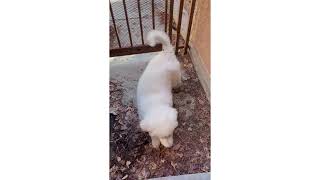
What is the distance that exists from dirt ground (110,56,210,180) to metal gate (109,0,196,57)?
0.75 ft

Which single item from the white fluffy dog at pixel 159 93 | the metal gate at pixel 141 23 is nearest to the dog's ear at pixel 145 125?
the white fluffy dog at pixel 159 93

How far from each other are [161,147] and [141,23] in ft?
1.63

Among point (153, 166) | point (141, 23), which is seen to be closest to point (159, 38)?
point (141, 23)

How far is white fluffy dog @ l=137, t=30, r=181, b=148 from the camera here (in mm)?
1057

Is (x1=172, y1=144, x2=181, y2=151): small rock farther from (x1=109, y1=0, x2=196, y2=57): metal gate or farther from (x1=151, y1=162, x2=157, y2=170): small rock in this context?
(x1=109, y1=0, x2=196, y2=57): metal gate

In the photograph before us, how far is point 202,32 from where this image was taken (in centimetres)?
123

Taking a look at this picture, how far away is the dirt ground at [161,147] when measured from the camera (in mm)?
1009

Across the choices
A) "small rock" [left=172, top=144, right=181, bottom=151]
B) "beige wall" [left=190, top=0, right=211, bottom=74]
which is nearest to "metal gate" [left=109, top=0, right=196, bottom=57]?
"beige wall" [left=190, top=0, right=211, bottom=74]

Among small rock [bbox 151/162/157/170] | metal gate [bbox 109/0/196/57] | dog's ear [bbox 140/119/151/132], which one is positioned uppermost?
metal gate [bbox 109/0/196/57]

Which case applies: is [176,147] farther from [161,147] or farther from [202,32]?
[202,32]

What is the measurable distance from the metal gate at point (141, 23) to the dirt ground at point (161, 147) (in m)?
0.23

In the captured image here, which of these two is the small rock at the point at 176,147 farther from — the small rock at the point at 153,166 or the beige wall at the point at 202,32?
the beige wall at the point at 202,32
